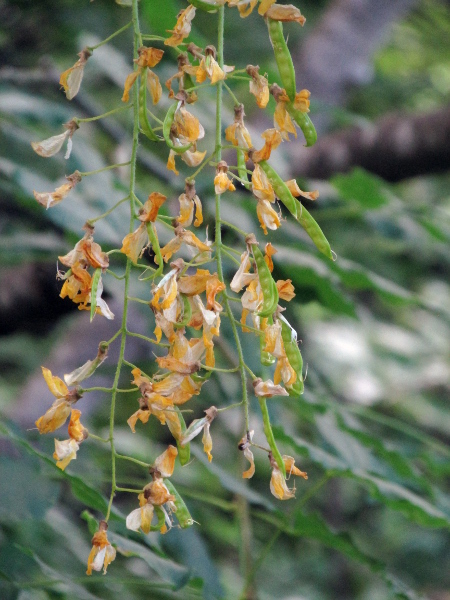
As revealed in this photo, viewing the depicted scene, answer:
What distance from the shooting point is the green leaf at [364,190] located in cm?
148

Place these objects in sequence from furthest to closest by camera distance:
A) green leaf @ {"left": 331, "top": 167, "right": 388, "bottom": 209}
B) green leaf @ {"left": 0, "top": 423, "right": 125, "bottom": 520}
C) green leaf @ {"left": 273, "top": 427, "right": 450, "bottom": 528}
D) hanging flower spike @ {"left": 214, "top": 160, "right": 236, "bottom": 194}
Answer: green leaf @ {"left": 331, "top": 167, "right": 388, "bottom": 209}
green leaf @ {"left": 273, "top": 427, "right": 450, "bottom": 528}
green leaf @ {"left": 0, "top": 423, "right": 125, "bottom": 520}
hanging flower spike @ {"left": 214, "top": 160, "right": 236, "bottom": 194}

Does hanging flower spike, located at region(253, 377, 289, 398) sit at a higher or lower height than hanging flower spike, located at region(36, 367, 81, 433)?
higher

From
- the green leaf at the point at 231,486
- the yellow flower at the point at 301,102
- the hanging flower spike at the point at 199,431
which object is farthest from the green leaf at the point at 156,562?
the yellow flower at the point at 301,102

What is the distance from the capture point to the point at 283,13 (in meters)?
0.60

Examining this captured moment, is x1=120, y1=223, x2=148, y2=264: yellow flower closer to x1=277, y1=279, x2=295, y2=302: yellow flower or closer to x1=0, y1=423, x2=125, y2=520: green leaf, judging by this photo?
x1=277, y1=279, x2=295, y2=302: yellow flower

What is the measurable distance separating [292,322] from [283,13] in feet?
3.94

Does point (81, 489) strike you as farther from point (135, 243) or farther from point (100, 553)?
point (135, 243)

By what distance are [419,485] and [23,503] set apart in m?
0.60

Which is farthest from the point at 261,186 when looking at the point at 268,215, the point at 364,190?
the point at 364,190

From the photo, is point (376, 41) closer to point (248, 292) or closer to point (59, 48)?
point (59, 48)

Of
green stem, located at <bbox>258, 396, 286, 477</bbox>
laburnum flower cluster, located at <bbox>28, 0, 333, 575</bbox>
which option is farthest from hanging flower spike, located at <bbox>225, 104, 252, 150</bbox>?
green stem, located at <bbox>258, 396, 286, 477</bbox>

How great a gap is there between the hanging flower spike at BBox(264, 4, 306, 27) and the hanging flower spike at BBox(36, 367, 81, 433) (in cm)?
34

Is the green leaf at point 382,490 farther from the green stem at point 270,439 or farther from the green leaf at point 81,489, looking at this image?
the green stem at point 270,439

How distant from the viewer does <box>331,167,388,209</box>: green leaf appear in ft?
4.86
